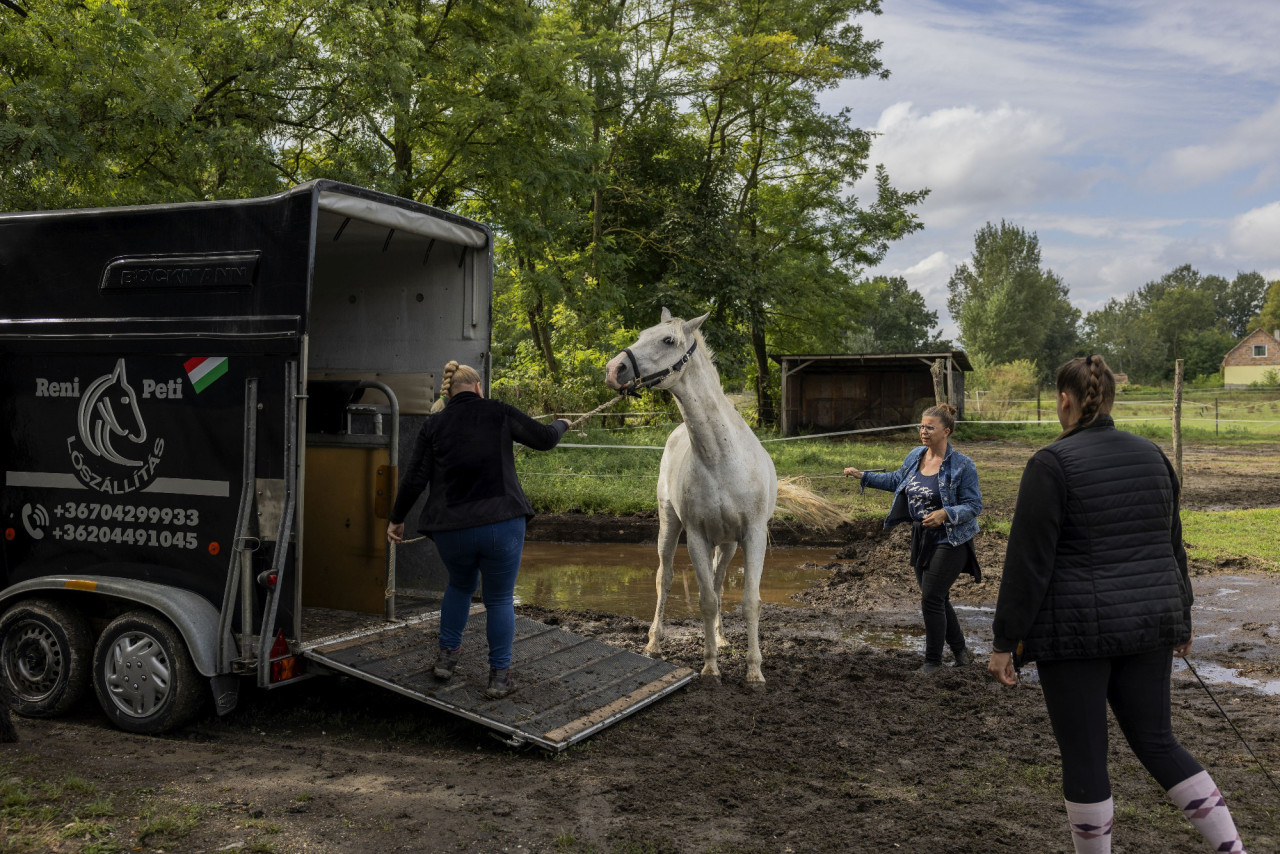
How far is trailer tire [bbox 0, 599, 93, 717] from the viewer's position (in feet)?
16.8

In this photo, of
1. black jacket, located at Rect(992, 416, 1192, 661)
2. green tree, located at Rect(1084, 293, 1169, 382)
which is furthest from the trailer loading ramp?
green tree, located at Rect(1084, 293, 1169, 382)

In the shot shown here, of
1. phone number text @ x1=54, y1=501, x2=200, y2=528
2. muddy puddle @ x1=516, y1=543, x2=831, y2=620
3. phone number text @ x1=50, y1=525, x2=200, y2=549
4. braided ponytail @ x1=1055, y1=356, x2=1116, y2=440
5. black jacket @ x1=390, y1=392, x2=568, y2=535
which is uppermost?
braided ponytail @ x1=1055, y1=356, x2=1116, y2=440

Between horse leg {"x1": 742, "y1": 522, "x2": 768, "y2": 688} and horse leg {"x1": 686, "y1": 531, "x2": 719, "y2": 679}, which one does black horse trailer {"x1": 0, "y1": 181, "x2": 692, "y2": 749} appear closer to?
horse leg {"x1": 686, "y1": 531, "x2": 719, "y2": 679}

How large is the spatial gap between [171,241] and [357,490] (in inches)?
67.4

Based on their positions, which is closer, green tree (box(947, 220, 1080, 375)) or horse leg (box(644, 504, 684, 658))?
horse leg (box(644, 504, 684, 658))

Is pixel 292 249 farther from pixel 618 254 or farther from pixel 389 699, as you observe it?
pixel 618 254

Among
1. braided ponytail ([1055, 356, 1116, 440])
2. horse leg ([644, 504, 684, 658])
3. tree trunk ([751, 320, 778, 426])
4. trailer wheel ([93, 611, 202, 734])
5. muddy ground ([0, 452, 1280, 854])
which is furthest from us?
tree trunk ([751, 320, 778, 426])

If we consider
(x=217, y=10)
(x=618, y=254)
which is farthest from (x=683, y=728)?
(x=618, y=254)

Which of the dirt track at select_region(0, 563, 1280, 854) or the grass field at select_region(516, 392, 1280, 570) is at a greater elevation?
the grass field at select_region(516, 392, 1280, 570)

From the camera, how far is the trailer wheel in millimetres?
4801

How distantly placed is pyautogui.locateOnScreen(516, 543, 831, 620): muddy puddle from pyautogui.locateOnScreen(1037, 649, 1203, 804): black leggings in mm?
5482

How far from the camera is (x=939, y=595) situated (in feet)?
19.9

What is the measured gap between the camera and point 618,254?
23.3 metres

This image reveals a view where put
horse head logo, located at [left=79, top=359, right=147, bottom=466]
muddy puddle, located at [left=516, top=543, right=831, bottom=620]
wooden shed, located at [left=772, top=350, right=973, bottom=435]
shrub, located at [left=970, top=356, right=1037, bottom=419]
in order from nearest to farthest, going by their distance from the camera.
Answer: horse head logo, located at [left=79, top=359, right=147, bottom=466] < muddy puddle, located at [left=516, top=543, right=831, bottom=620] < wooden shed, located at [left=772, top=350, right=973, bottom=435] < shrub, located at [left=970, top=356, right=1037, bottom=419]
